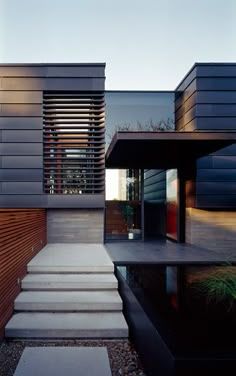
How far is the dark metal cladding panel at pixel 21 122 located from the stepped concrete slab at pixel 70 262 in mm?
4258

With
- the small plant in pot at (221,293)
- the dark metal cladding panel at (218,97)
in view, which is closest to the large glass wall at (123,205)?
the dark metal cladding panel at (218,97)

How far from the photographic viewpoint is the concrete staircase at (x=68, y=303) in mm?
3525

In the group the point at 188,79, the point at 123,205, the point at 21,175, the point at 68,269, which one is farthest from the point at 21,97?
the point at 68,269

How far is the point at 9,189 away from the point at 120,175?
402cm

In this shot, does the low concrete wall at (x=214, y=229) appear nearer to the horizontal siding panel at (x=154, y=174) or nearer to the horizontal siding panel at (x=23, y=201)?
the horizontal siding panel at (x=154, y=174)

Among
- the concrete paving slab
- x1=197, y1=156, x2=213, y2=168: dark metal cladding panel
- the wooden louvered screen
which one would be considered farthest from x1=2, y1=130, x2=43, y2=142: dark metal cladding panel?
the concrete paving slab

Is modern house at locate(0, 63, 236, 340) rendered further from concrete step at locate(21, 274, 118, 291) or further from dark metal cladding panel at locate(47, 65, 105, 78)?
concrete step at locate(21, 274, 118, 291)

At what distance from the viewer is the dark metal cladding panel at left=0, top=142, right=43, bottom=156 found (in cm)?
791

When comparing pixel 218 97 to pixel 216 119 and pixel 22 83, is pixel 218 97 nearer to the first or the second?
pixel 216 119

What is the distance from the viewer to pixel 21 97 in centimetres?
798

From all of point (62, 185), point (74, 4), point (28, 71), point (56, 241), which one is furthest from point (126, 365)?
point (74, 4)

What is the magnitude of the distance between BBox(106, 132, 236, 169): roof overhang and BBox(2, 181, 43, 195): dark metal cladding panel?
260 centimetres

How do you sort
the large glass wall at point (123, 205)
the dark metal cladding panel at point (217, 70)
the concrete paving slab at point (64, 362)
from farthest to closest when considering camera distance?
the large glass wall at point (123, 205) < the dark metal cladding panel at point (217, 70) < the concrete paving slab at point (64, 362)

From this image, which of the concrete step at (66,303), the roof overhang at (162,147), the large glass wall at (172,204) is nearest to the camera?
the concrete step at (66,303)
